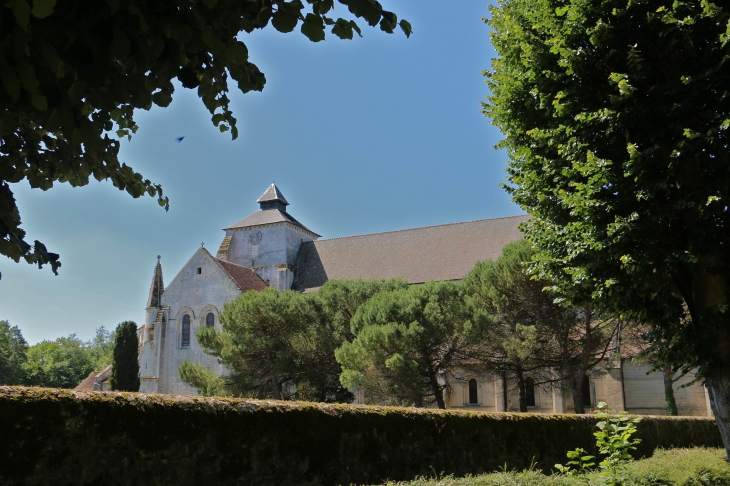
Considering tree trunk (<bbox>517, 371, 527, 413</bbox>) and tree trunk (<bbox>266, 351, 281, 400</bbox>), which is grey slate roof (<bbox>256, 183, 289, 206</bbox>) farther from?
Result: tree trunk (<bbox>517, 371, 527, 413</bbox>)

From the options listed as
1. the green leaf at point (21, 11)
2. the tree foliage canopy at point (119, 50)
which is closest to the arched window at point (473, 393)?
the tree foliage canopy at point (119, 50)

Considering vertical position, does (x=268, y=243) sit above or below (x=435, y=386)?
above

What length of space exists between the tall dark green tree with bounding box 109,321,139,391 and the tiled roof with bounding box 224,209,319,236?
10.4 m

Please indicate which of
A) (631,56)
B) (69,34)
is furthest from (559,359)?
(69,34)

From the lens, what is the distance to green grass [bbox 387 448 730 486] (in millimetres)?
6895

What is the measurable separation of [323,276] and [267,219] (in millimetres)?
6448

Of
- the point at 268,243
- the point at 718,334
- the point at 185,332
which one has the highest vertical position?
the point at 268,243

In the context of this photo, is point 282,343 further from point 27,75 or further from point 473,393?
point 27,75

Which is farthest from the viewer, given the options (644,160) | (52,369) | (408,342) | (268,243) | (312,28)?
(52,369)

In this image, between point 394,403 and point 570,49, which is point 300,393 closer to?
point 394,403

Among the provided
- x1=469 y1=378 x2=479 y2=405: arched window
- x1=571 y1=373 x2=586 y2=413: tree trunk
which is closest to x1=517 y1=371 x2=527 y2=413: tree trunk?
x1=571 y1=373 x2=586 y2=413: tree trunk

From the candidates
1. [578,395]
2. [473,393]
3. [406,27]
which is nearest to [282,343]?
[473,393]

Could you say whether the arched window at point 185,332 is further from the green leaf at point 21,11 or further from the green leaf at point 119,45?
the green leaf at point 21,11

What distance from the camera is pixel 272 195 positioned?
45.7m
